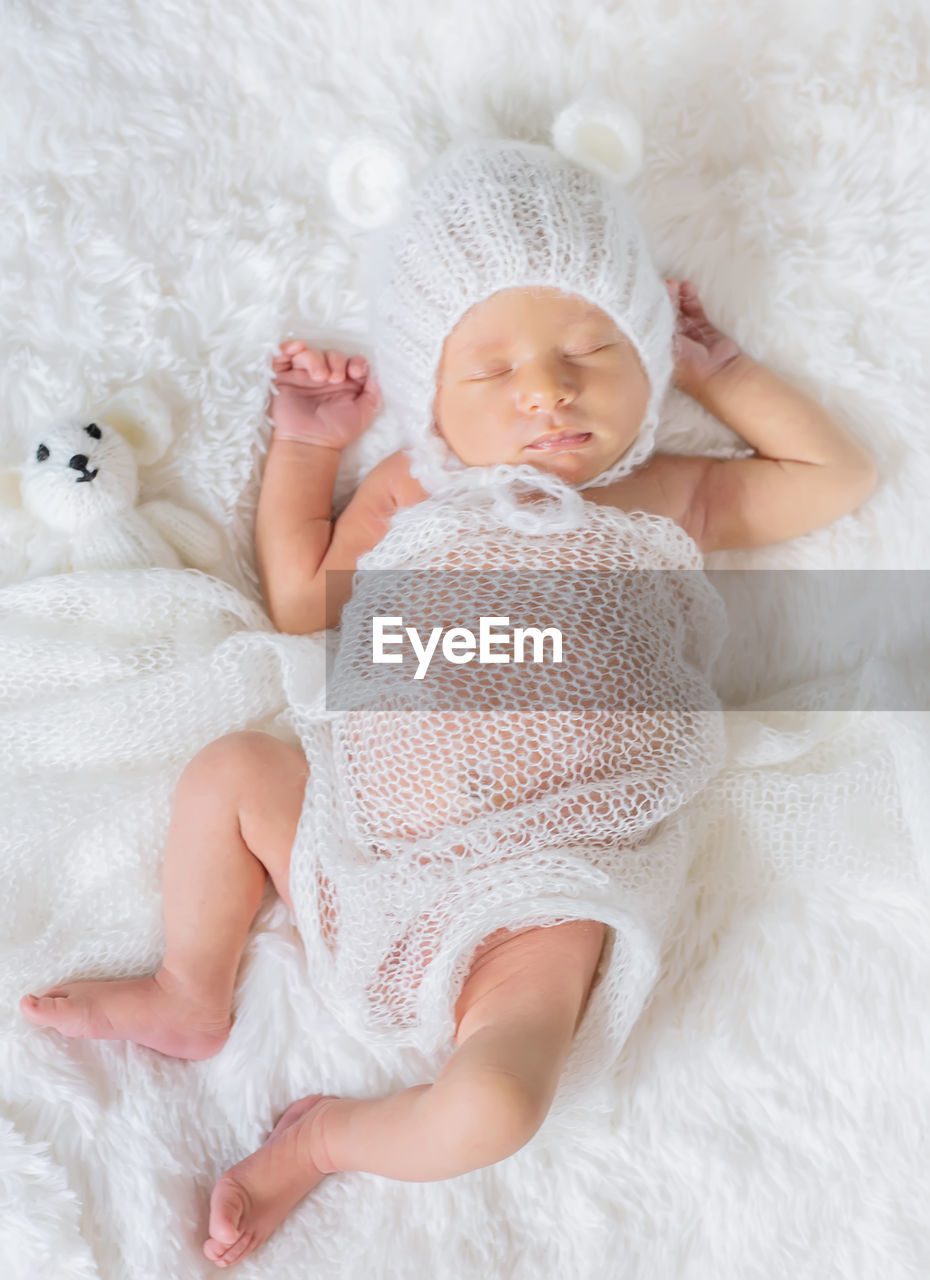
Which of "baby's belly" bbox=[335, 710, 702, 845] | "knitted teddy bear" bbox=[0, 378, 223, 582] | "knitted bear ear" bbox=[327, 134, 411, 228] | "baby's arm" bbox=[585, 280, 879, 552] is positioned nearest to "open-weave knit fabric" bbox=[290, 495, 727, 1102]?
"baby's belly" bbox=[335, 710, 702, 845]

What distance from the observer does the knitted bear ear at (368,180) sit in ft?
3.94

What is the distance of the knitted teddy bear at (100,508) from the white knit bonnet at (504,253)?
0.27m

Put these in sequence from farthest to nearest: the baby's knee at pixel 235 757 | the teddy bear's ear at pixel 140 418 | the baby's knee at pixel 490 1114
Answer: the teddy bear's ear at pixel 140 418 < the baby's knee at pixel 235 757 < the baby's knee at pixel 490 1114

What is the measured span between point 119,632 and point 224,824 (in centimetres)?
25

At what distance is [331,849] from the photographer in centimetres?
109

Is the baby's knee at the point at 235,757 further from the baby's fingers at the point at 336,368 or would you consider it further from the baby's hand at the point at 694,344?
the baby's hand at the point at 694,344

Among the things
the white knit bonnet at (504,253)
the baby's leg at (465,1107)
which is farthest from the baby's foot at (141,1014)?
the white knit bonnet at (504,253)

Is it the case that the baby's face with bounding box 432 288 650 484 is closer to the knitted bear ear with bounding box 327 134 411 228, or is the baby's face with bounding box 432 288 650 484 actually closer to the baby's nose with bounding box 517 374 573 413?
the baby's nose with bounding box 517 374 573 413

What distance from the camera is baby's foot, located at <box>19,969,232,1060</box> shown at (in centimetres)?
108

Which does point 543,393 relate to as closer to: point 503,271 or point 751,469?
point 503,271

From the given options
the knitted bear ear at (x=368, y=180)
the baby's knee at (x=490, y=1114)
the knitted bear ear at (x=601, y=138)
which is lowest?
the baby's knee at (x=490, y=1114)

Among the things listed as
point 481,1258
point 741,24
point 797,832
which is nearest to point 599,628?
point 797,832

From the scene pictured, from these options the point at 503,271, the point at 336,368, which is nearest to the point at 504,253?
the point at 503,271

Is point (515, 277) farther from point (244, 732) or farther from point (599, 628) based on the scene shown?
point (244, 732)
